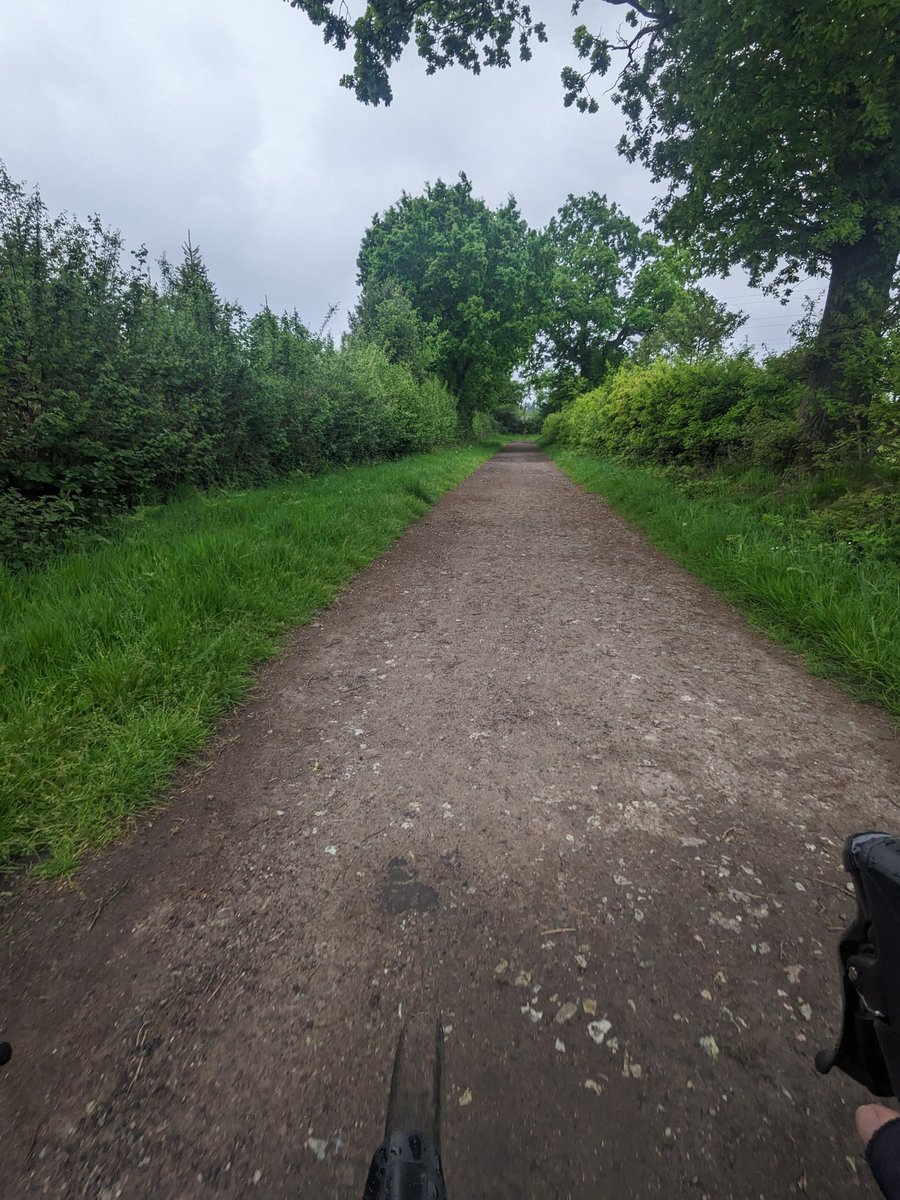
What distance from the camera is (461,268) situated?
88.7 feet

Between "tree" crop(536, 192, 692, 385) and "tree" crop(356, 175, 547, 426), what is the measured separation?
6.34 m

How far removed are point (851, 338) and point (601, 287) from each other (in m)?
36.2

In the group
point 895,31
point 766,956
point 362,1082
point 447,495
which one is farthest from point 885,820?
point 447,495

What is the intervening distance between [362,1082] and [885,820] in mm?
2429

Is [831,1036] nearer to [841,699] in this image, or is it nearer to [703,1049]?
[703,1049]

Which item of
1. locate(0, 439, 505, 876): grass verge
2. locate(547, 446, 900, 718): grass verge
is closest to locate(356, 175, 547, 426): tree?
locate(547, 446, 900, 718): grass verge

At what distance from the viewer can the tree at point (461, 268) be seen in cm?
2702

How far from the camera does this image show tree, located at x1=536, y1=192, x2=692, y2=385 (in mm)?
35844

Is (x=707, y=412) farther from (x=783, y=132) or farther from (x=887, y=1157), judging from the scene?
(x=887, y=1157)

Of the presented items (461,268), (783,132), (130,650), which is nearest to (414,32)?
(783,132)

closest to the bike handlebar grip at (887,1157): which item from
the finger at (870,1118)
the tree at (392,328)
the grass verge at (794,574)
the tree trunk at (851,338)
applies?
the finger at (870,1118)

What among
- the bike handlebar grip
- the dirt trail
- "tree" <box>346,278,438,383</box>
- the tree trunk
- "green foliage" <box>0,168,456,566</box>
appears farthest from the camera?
"tree" <box>346,278,438,383</box>

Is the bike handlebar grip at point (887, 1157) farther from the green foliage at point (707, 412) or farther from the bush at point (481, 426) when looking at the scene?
the bush at point (481, 426)

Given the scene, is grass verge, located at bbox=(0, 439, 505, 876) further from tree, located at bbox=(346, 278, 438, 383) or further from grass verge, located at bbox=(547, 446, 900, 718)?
tree, located at bbox=(346, 278, 438, 383)
